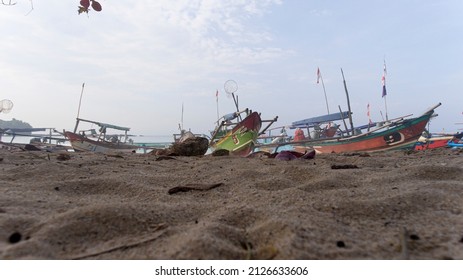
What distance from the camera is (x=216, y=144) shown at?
9891 mm

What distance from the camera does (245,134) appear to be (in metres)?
8.67

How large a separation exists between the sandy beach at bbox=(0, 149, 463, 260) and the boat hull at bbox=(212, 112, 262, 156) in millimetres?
6479

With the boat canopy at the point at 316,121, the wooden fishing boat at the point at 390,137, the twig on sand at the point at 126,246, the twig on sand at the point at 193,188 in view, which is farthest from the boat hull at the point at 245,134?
the twig on sand at the point at 126,246

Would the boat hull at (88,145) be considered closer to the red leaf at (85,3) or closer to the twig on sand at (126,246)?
the red leaf at (85,3)

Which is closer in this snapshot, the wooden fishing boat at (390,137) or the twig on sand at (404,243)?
the twig on sand at (404,243)

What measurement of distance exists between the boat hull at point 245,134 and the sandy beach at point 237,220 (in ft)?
21.3

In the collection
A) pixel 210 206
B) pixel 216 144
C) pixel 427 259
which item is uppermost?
pixel 216 144

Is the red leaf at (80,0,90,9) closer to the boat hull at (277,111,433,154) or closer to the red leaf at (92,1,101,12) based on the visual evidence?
the red leaf at (92,1,101,12)

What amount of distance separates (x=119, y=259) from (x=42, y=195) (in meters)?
1.06

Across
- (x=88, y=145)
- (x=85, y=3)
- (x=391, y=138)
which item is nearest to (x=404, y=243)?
(x=85, y=3)

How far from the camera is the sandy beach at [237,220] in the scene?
1.03 m

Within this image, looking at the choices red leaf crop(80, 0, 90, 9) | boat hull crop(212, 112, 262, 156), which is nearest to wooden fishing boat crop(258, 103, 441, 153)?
boat hull crop(212, 112, 262, 156)
